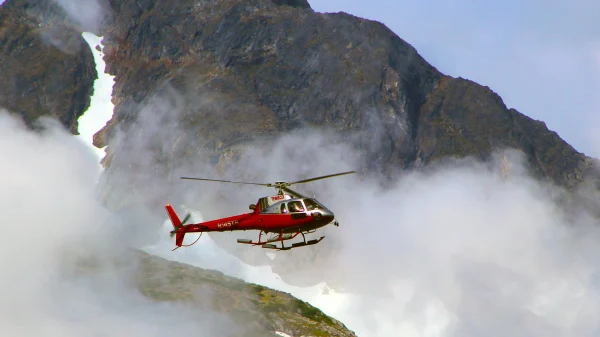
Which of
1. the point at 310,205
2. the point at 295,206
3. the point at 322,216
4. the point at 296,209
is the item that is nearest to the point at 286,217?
the point at 296,209

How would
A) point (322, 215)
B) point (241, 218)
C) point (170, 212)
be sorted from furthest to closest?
point (170, 212) → point (241, 218) → point (322, 215)

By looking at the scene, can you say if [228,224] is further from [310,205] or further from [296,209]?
[310,205]

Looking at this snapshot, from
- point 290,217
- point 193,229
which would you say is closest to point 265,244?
point 290,217

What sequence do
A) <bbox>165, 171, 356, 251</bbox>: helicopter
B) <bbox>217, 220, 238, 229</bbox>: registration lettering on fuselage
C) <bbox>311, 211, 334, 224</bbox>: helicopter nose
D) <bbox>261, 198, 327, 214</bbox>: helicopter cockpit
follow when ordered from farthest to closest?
<bbox>217, 220, 238, 229</bbox>: registration lettering on fuselage → <bbox>261, 198, 327, 214</bbox>: helicopter cockpit → <bbox>165, 171, 356, 251</bbox>: helicopter → <bbox>311, 211, 334, 224</bbox>: helicopter nose

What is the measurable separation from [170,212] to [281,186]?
18386 millimetres

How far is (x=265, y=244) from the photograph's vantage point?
293ft

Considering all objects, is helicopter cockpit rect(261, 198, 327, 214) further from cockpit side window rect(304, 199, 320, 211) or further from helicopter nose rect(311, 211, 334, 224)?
helicopter nose rect(311, 211, 334, 224)

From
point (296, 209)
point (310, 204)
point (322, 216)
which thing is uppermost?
point (310, 204)

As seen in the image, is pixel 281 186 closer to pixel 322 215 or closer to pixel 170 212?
pixel 322 215

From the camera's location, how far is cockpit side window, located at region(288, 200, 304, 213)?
Answer: 88.8 m

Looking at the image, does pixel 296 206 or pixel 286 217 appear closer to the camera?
pixel 296 206

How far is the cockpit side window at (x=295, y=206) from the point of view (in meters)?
88.8

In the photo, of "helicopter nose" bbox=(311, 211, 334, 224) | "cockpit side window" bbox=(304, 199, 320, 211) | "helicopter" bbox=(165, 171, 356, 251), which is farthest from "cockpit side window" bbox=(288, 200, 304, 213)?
"helicopter nose" bbox=(311, 211, 334, 224)

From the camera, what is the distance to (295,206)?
89.1m
